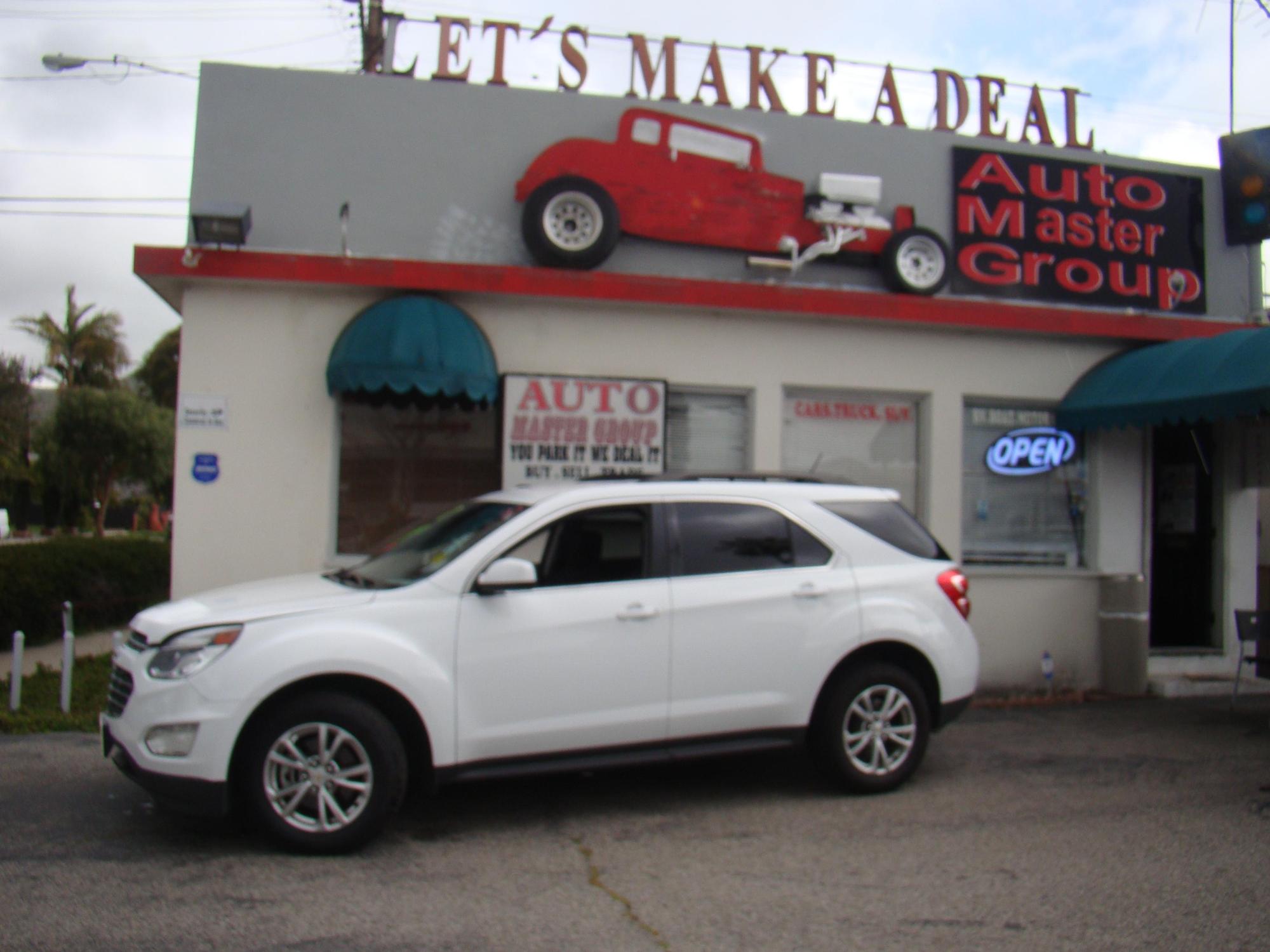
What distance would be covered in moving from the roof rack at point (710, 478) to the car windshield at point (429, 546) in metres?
0.64

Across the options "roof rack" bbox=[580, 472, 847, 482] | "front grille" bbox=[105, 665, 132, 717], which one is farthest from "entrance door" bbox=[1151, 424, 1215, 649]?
"front grille" bbox=[105, 665, 132, 717]

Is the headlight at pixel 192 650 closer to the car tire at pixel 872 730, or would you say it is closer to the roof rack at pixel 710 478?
the roof rack at pixel 710 478

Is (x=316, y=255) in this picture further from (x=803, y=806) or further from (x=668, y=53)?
(x=803, y=806)

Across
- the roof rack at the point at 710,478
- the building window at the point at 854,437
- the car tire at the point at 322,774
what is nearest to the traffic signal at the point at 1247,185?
the building window at the point at 854,437

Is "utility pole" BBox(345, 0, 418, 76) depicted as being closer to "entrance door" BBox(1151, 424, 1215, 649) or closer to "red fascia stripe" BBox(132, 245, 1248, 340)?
"red fascia stripe" BBox(132, 245, 1248, 340)

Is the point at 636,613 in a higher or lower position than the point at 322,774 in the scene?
higher

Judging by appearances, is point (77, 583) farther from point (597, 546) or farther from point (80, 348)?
point (80, 348)

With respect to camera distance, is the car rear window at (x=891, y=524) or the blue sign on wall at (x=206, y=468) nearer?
the car rear window at (x=891, y=524)

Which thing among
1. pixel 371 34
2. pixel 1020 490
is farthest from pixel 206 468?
pixel 371 34

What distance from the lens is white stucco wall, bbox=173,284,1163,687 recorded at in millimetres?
8945

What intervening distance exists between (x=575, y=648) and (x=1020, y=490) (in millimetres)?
6489

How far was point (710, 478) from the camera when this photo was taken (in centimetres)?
643

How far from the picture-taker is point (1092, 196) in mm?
11461

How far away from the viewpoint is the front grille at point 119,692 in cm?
520
